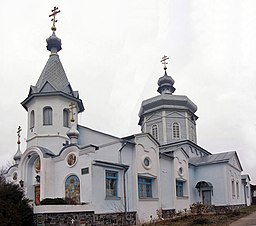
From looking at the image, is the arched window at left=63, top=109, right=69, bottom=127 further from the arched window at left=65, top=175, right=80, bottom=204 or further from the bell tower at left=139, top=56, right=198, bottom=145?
the bell tower at left=139, top=56, right=198, bottom=145

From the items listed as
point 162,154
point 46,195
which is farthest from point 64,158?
point 162,154

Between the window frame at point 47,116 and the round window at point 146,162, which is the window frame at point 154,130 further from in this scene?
the window frame at point 47,116

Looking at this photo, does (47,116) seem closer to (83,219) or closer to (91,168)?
(91,168)

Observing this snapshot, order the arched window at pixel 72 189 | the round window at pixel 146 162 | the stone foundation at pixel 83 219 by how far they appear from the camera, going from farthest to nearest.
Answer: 1. the round window at pixel 146 162
2. the arched window at pixel 72 189
3. the stone foundation at pixel 83 219

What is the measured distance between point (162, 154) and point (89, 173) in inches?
305

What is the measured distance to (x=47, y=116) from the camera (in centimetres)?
2345

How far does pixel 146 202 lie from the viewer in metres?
21.7

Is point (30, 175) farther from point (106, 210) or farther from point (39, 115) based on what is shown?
point (106, 210)

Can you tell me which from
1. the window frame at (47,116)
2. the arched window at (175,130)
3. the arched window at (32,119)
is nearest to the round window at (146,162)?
the window frame at (47,116)

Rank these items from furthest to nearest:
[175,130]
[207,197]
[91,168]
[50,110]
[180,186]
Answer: [175,130] < [207,197] < [180,186] < [50,110] < [91,168]

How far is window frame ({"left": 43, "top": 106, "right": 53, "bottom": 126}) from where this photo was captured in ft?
76.4

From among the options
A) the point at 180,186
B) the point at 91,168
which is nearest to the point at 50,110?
the point at 91,168

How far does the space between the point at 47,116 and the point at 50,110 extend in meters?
0.42

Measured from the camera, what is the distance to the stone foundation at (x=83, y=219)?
584 inches
